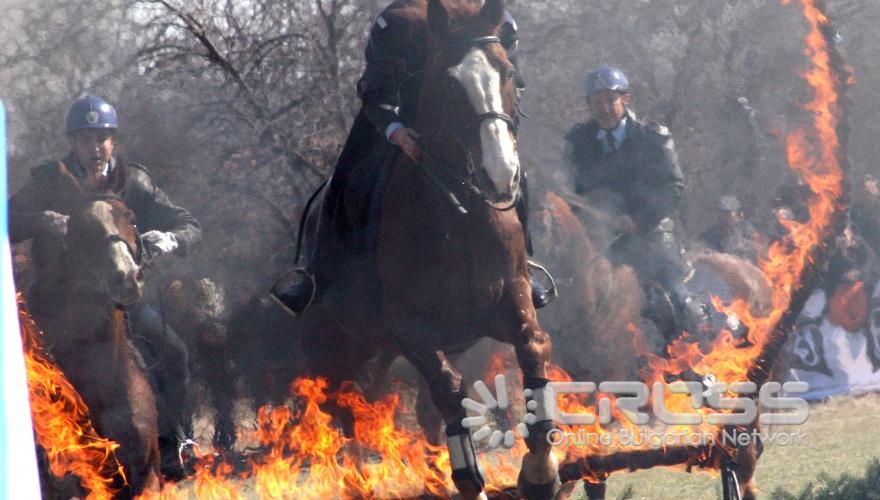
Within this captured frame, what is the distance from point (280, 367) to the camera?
27.3 ft

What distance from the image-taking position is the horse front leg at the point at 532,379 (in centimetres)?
655

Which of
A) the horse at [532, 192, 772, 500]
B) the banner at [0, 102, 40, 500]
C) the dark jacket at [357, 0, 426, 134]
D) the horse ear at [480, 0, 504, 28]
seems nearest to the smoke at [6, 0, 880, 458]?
the horse at [532, 192, 772, 500]

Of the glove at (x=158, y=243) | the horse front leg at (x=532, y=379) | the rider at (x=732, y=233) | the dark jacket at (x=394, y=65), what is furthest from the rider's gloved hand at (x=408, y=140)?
the rider at (x=732, y=233)

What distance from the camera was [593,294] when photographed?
8.85 meters

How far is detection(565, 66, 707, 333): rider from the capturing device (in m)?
8.37

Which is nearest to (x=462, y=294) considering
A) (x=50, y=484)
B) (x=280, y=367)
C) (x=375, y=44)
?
(x=375, y=44)

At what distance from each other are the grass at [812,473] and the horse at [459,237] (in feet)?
6.45

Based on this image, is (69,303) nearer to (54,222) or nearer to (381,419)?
(54,222)

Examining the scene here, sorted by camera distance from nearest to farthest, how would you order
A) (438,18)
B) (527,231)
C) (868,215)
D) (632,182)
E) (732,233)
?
1. (438,18)
2. (527,231)
3. (632,182)
4. (732,233)
5. (868,215)

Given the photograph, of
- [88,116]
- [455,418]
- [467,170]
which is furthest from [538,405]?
[88,116]

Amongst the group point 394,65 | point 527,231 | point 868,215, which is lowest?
point 868,215

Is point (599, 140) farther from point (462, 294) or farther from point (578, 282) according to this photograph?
point (462, 294)

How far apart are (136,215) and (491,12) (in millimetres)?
2784

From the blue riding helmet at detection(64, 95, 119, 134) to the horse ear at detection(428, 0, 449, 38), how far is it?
2.28 metres
